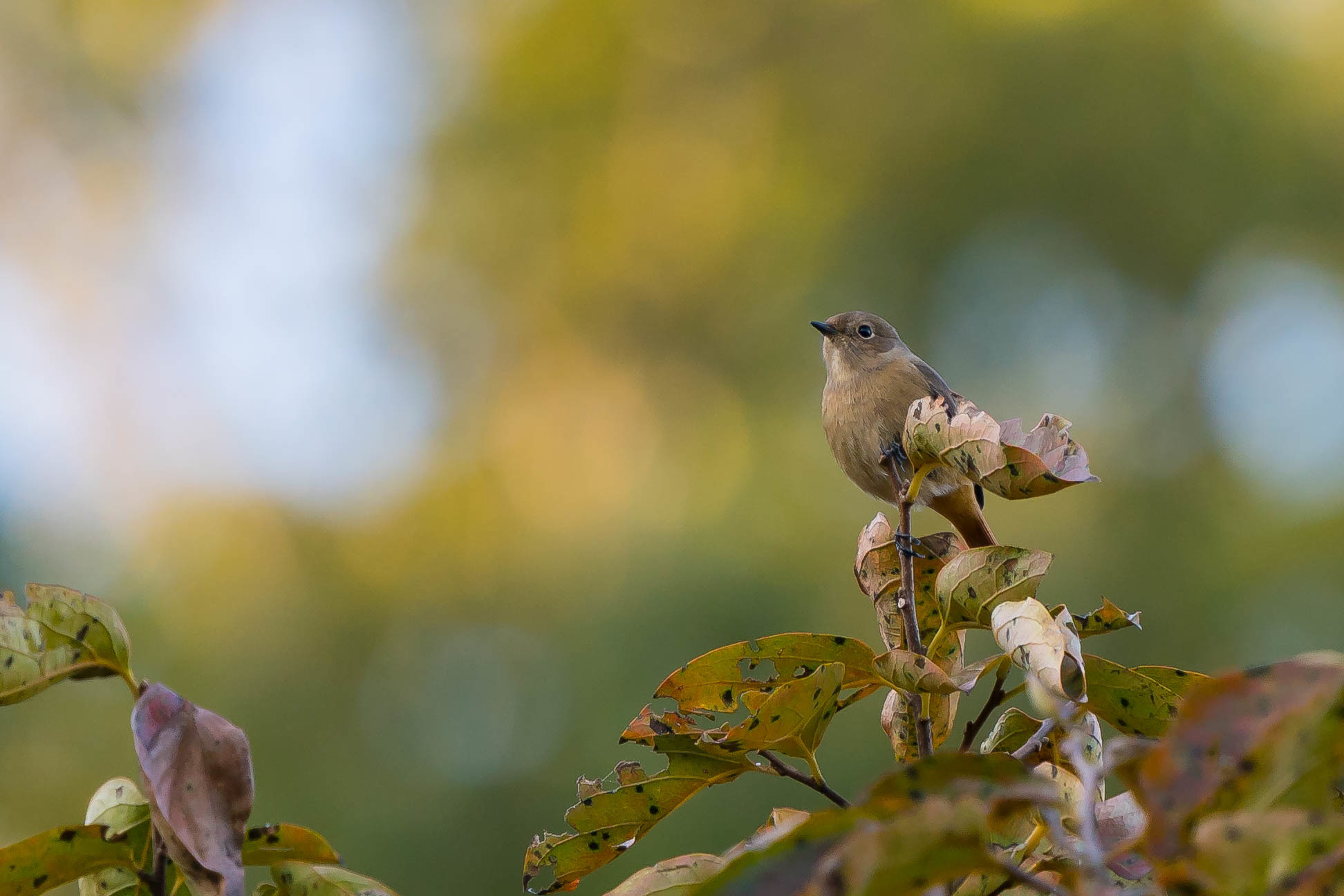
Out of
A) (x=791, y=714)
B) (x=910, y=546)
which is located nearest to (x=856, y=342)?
(x=910, y=546)

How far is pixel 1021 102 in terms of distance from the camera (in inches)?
585

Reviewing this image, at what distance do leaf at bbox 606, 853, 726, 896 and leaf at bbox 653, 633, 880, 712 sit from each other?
0.24 meters

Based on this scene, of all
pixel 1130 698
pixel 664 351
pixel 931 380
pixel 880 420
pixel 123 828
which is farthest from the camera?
pixel 664 351

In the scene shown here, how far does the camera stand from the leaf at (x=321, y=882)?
1.18 meters

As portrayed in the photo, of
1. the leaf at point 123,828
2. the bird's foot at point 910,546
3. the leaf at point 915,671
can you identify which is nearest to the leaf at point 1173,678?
the leaf at point 915,671

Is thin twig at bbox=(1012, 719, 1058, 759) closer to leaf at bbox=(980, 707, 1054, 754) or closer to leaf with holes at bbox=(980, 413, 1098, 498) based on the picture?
leaf at bbox=(980, 707, 1054, 754)

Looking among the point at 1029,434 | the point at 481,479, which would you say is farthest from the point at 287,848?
the point at 481,479

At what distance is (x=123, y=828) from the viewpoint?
1.26 meters

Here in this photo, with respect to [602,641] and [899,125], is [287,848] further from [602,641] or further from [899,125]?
[899,125]

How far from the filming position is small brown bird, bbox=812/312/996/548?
11.9 ft

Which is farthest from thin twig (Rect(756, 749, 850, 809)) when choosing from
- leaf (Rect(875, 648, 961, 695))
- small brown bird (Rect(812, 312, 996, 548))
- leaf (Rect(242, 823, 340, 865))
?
small brown bird (Rect(812, 312, 996, 548))

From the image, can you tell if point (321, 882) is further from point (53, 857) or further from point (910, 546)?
point (910, 546)

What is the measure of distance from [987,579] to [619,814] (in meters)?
0.52

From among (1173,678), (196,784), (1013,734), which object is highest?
(1173,678)
